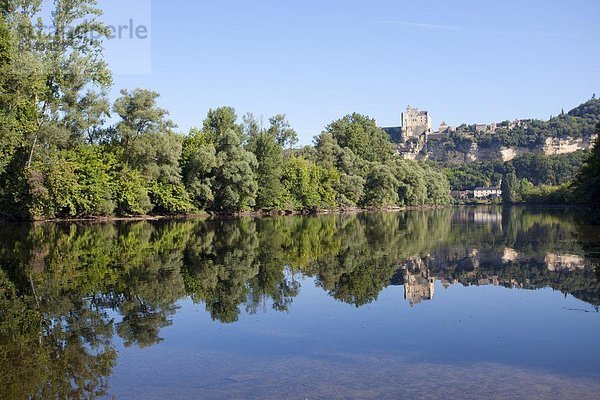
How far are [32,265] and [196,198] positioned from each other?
51.1m

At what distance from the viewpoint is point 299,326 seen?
531 inches

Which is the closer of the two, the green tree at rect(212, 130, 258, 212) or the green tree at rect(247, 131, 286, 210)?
the green tree at rect(212, 130, 258, 212)

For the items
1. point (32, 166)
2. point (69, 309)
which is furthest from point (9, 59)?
point (69, 309)

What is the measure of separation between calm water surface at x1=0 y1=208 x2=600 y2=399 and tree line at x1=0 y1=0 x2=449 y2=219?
27.1m

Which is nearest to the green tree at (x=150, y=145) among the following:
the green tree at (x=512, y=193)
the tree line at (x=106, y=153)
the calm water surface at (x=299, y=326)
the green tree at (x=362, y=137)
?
the tree line at (x=106, y=153)

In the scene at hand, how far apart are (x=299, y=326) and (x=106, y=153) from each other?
53908mm

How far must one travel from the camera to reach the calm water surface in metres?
9.15

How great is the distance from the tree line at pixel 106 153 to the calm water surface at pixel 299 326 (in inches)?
1066

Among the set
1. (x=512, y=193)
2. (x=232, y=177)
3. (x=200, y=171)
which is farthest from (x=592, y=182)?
(x=512, y=193)

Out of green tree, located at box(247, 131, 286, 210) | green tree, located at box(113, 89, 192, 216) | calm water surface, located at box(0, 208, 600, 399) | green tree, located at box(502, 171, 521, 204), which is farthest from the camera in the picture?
green tree, located at box(502, 171, 521, 204)

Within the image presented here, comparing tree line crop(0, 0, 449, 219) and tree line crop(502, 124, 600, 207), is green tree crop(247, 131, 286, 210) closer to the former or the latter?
tree line crop(0, 0, 449, 219)

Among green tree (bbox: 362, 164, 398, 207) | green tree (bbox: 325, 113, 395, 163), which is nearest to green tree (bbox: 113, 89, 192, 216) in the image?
green tree (bbox: 362, 164, 398, 207)

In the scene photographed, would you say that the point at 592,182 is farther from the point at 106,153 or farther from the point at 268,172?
the point at 106,153

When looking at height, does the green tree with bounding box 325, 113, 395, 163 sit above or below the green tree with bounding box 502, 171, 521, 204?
above
